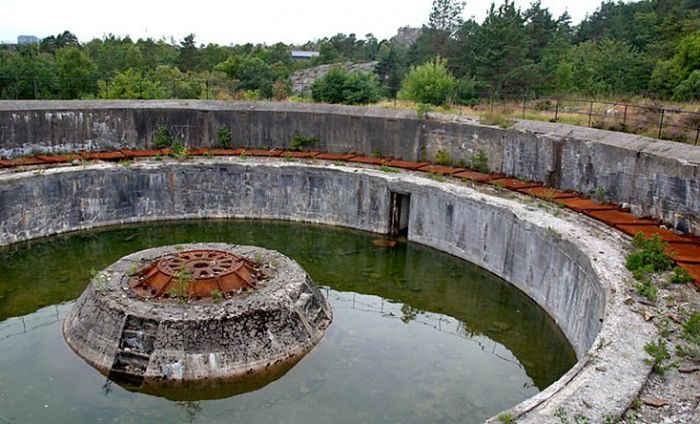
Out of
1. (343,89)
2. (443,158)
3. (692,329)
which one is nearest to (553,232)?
(692,329)

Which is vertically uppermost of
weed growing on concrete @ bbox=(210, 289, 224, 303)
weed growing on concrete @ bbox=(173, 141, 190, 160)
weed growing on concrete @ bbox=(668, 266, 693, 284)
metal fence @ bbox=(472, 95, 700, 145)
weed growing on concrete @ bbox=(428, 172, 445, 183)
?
metal fence @ bbox=(472, 95, 700, 145)

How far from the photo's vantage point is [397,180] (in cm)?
1582

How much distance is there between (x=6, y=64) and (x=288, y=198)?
67.9 feet

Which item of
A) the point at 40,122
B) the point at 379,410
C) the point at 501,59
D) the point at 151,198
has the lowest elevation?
the point at 379,410

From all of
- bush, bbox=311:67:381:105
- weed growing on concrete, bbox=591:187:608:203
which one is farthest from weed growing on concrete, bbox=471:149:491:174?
bush, bbox=311:67:381:105

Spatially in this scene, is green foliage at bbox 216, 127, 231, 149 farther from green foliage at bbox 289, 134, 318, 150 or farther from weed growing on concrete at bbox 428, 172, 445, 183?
weed growing on concrete at bbox 428, 172, 445, 183

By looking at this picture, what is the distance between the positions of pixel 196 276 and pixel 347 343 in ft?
9.06

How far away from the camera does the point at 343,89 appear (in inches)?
950

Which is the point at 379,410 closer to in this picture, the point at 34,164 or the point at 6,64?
the point at 34,164

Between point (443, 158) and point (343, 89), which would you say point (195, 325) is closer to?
point (443, 158)

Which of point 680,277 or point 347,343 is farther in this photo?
point 347,343

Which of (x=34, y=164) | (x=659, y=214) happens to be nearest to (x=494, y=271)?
(x=659, y=214)

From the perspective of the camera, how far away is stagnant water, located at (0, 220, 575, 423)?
28.0ft

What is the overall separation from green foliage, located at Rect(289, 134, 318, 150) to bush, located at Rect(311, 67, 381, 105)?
5.58 meters
